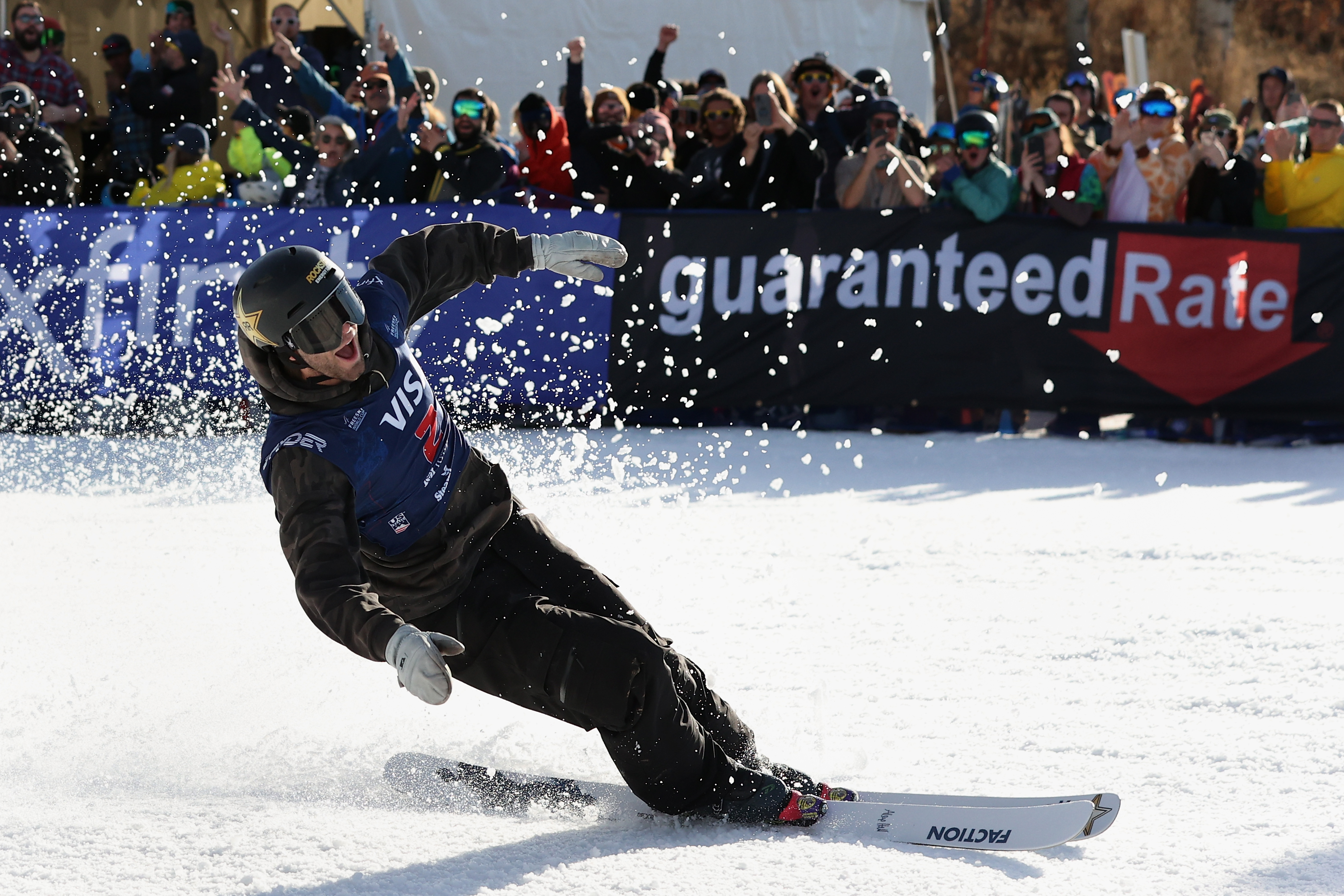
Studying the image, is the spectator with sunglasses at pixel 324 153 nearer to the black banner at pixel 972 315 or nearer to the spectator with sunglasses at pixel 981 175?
the black banner at pixel 972 315

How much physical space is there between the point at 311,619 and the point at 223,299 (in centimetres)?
626

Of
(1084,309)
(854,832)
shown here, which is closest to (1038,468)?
(1084,309)

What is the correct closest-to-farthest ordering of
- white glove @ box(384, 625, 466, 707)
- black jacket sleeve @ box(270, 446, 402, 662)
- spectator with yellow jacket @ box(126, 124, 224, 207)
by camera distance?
1. white glove @ box(384, 625, 466, 707)
2. black jacket sleeve @ box(270, 446, 402, 662)
3. spectator with yellow jacket @ box(126, 124, 224, 207)

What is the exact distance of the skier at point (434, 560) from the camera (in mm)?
3025

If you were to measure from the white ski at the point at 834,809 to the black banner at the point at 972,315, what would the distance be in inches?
208

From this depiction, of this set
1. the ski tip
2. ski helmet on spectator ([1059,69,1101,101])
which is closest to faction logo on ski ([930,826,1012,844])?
the ski tip

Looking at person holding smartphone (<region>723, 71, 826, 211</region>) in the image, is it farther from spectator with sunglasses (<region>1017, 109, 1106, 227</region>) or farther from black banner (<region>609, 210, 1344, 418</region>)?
spectator with sunglasses (<region>1017, 109, 1106, 227</region>)

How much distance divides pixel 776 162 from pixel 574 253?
16.5 feet

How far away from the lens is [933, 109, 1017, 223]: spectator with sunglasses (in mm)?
8391

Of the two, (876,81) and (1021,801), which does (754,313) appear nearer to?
(876,81)

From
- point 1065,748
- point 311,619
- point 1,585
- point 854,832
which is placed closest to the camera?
point 311,619

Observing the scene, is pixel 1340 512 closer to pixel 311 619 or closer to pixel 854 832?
pixel 854 832

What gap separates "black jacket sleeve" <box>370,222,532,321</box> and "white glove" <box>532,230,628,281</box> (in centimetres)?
3

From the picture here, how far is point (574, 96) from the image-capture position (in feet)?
31.9
